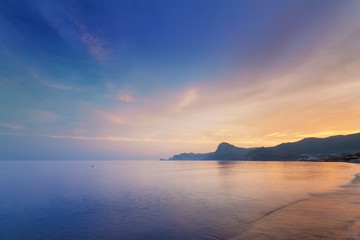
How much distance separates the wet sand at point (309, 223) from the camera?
1348 cm

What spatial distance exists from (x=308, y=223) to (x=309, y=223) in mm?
75

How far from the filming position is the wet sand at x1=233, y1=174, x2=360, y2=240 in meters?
13.5

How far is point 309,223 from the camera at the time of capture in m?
16.1

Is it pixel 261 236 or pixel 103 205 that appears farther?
pixel 103 205

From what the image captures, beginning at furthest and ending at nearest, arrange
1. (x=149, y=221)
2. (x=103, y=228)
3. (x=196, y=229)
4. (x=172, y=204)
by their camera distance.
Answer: (x=172, y=204) < (x=149, y=221) < (x=103, y=228) < (x=196, y=229)

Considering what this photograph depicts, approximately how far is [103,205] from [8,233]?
11.6 m

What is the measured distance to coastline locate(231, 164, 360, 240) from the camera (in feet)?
44.2

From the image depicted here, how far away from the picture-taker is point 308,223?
1611 cm

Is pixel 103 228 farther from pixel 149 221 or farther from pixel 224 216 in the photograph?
pixel 224 216

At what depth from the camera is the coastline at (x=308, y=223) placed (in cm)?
1347

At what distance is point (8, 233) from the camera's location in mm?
17172

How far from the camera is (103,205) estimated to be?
27547 mm

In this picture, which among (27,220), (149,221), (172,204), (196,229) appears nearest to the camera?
(196,229)

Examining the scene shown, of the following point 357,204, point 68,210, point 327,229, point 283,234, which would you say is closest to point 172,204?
point 68,210
